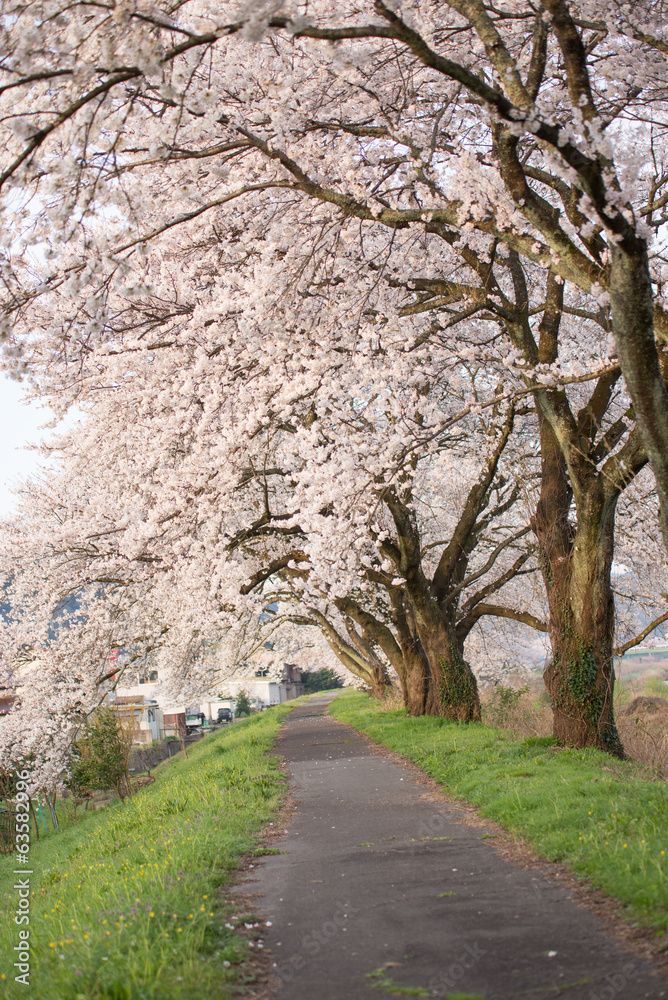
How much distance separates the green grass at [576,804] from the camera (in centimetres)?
507

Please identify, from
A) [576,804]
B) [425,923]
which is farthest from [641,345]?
[425,923]

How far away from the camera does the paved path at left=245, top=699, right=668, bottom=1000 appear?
3.96 meters

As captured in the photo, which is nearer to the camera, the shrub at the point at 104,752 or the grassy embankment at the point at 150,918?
the grassy embankment at the point at 150,918

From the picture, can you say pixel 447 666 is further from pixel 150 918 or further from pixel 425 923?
pixel 150 918

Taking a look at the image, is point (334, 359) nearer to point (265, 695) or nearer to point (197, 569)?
point (197, 569)

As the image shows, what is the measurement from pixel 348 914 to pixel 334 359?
23.9 ft

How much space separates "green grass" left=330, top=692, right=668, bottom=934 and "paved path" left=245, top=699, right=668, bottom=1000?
1.04 feet

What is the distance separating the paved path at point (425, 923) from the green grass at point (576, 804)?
32 cm

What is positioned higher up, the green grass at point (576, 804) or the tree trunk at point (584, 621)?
the tree trunk at point (584, 621)

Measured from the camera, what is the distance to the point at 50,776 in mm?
21406

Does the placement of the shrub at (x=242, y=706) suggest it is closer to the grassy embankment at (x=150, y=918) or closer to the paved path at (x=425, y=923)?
the grassy embankment at (x=150, y=918)

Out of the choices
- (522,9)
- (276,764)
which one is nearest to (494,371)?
(522,9)

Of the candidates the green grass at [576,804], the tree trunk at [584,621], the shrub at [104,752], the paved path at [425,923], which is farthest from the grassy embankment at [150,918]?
the shrub at [104,752]

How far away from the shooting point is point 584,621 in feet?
35.0
